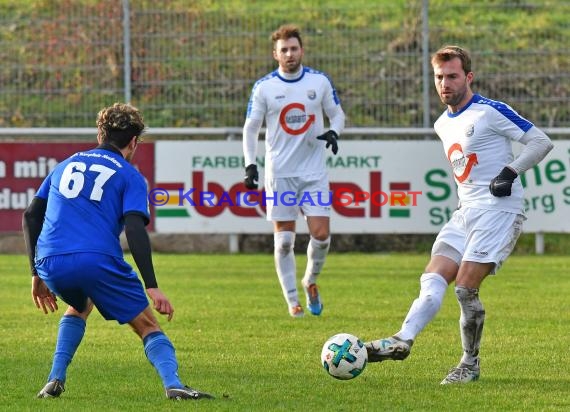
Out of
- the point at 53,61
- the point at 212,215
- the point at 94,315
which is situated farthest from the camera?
the point at 53,61

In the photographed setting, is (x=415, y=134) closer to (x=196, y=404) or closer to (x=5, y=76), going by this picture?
(x=5, y=76)

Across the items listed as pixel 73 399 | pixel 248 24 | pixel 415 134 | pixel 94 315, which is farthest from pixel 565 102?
pixel 73 399

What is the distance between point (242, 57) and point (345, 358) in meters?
12.1

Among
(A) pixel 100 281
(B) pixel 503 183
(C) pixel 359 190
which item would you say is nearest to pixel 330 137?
(B) pixel 503 183

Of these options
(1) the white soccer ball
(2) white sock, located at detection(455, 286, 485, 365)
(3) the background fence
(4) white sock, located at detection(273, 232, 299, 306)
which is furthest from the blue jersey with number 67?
(3) the background fence

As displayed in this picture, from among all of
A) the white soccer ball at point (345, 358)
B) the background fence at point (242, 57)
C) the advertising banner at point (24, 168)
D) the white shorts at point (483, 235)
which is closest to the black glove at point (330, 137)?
the white shorts at point (483, 235)

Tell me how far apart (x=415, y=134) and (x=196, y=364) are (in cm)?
1028

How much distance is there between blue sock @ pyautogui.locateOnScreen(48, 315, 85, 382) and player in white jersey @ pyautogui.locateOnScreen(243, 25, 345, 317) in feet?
14.6

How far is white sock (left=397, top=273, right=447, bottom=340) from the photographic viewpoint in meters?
7.30

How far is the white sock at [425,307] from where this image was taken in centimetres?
730

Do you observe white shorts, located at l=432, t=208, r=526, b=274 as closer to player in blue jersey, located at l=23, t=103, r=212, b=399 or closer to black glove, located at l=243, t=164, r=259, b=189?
player in blue jersey, located at l=23, t=103, r=212, b=399

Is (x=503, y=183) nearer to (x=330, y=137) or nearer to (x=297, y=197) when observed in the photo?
(x=330, y=137)

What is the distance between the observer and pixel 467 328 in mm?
7629

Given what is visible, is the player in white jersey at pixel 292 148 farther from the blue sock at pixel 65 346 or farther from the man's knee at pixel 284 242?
the blue sock at pixel 65 346
